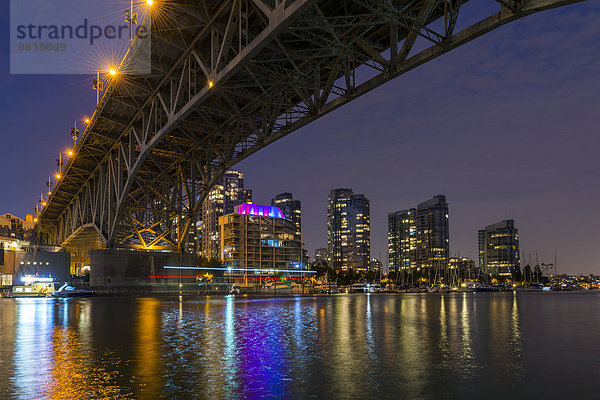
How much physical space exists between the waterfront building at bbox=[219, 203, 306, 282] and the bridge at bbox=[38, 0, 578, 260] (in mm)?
104561

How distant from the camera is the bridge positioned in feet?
68.7

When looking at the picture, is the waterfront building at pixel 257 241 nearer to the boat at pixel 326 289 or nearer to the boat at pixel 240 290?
the boat at pixel 326 289

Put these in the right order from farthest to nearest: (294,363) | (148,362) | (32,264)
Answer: (32,264), (148,362), (294,363)

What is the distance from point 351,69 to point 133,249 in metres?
38.0

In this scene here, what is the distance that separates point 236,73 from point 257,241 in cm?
14385

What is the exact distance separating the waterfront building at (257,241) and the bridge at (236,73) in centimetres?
10456

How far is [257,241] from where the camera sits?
556 ft

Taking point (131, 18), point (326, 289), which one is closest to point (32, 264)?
point (326, 289)

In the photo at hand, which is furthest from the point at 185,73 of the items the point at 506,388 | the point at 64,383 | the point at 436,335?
the point at 506,388

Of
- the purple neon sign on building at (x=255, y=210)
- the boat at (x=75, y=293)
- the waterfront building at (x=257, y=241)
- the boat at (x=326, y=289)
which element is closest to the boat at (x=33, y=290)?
the boat at (x=75, y=293)

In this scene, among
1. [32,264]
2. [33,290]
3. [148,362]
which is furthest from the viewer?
[32,264]

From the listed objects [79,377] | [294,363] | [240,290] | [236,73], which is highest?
[236,73]

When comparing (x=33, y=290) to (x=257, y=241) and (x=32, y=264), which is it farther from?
(x=257, y=241)

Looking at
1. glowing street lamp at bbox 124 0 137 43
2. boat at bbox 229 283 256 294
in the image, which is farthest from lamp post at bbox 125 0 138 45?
boat at bbox 229 283 256 294
